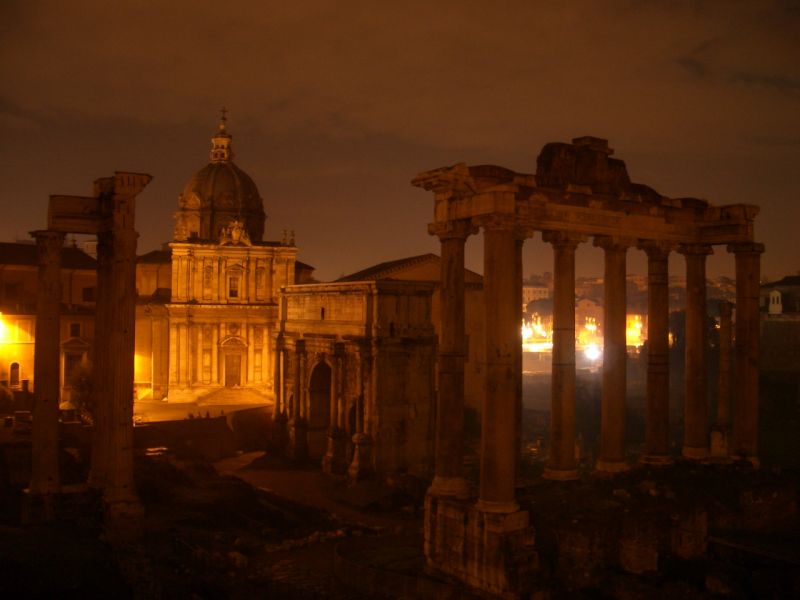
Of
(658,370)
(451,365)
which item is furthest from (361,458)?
(451,365)

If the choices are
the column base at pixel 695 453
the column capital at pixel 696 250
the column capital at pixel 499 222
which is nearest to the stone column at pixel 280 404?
the column base at pixel 695 453

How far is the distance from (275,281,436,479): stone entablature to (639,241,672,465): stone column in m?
16.9

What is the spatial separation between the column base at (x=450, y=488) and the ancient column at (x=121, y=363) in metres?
7.97

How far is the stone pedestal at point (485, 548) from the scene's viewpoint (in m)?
14.9

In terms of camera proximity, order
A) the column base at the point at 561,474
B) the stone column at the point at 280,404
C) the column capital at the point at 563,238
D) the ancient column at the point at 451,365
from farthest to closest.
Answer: the stone column at the point at 280,404
the column base at the point at 561,474
the column capital at the point at 563,238
the ancient column at the point at 451,365

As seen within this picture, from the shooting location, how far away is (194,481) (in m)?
32.4

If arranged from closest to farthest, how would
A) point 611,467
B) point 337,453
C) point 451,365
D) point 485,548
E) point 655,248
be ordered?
1. point 485,548
2. point 451,365
3. point 611,467
4. point 655,248
5. point 337,453

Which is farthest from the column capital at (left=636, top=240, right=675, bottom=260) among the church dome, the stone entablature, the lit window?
the church dome

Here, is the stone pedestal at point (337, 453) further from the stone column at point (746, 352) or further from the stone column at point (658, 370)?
the stone column at point (746, 352)

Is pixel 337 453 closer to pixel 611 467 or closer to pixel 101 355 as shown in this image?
pixel 101 355

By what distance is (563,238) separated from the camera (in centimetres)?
1773

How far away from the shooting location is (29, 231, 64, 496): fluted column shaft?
837 inches

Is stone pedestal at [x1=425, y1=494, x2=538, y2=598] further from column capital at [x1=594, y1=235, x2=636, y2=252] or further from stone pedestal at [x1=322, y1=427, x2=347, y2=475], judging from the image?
stone pedestal at [x1=322, y1=427, x2=347, y2=475]

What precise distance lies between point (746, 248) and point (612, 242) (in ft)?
13.5
